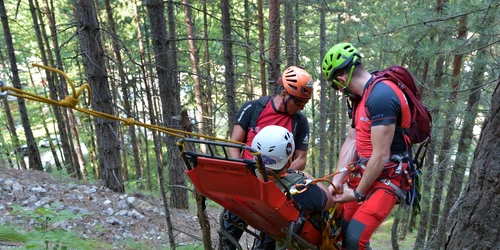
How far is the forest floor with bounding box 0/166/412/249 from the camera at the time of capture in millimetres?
5531

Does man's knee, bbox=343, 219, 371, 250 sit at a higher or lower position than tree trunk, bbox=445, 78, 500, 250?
lower

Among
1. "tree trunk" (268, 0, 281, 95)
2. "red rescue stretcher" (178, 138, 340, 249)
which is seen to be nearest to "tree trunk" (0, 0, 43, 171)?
"tree trunk" (268, 0, 281, 95)

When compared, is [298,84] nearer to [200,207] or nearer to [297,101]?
[297,101]

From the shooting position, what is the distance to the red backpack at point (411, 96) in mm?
3020

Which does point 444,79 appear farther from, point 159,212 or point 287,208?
point 287,208

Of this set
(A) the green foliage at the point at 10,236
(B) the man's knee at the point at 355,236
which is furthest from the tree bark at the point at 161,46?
(B) the man's knee at the point at 355,236

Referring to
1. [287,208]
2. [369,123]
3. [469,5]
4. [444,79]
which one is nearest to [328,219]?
[287,208]

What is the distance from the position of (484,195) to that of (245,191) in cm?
162

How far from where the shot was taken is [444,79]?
39.8 ft

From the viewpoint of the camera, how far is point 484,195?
7.41ft

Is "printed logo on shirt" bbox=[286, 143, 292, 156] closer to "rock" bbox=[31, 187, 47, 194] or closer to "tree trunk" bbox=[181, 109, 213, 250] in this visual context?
"tree trunk" bbox=[181, 109, 213, 250]

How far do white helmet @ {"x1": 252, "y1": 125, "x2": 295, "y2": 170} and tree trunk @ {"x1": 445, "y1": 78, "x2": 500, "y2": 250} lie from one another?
134 centimetres

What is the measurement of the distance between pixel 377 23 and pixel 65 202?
830 inches

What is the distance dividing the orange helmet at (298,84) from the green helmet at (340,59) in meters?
0.52
